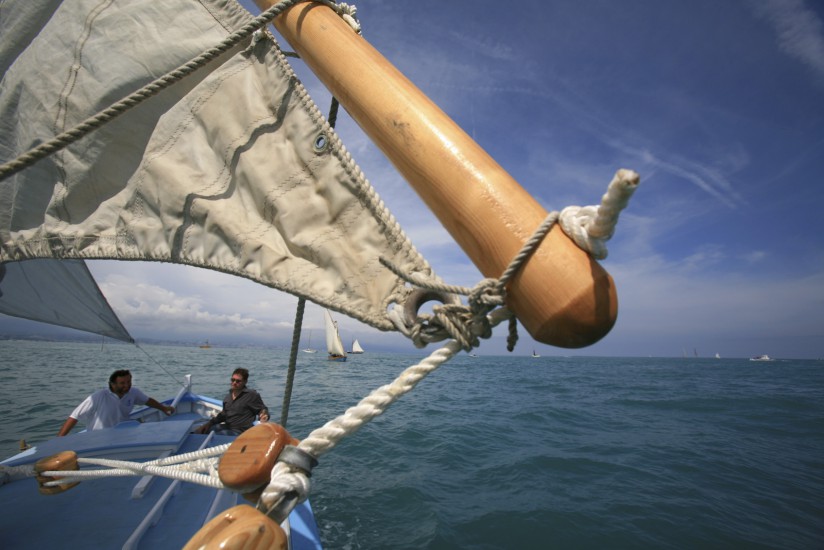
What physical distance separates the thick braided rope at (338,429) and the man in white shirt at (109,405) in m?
5.66

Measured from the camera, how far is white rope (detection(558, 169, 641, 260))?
67 centimetres

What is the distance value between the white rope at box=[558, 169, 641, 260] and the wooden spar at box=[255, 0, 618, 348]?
0.08 ft

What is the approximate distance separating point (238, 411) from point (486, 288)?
659cm

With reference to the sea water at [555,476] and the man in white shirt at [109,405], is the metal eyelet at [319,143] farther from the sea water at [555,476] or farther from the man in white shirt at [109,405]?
the man in white shirt at [109,405]

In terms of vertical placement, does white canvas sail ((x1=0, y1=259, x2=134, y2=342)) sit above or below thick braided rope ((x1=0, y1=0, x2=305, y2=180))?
below

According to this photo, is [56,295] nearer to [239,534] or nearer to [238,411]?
[238,411]

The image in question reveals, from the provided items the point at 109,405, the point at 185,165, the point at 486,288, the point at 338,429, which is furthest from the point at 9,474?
the point at 486,288

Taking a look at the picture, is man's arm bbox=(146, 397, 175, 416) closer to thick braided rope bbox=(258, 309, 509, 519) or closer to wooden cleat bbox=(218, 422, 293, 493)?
wooden cleat bbox=(218, 422, 293, 493)

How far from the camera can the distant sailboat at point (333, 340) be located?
43.2 meters

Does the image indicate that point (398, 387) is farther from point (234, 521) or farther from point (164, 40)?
point (164, 40)

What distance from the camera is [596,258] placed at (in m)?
0.80

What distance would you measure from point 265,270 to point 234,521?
34.0 inches

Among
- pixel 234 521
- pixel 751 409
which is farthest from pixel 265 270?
pixel 751 409

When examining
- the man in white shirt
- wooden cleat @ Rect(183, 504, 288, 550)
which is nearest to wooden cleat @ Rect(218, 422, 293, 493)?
wooden cleat @ Rect(183, 504, 288, 550)
